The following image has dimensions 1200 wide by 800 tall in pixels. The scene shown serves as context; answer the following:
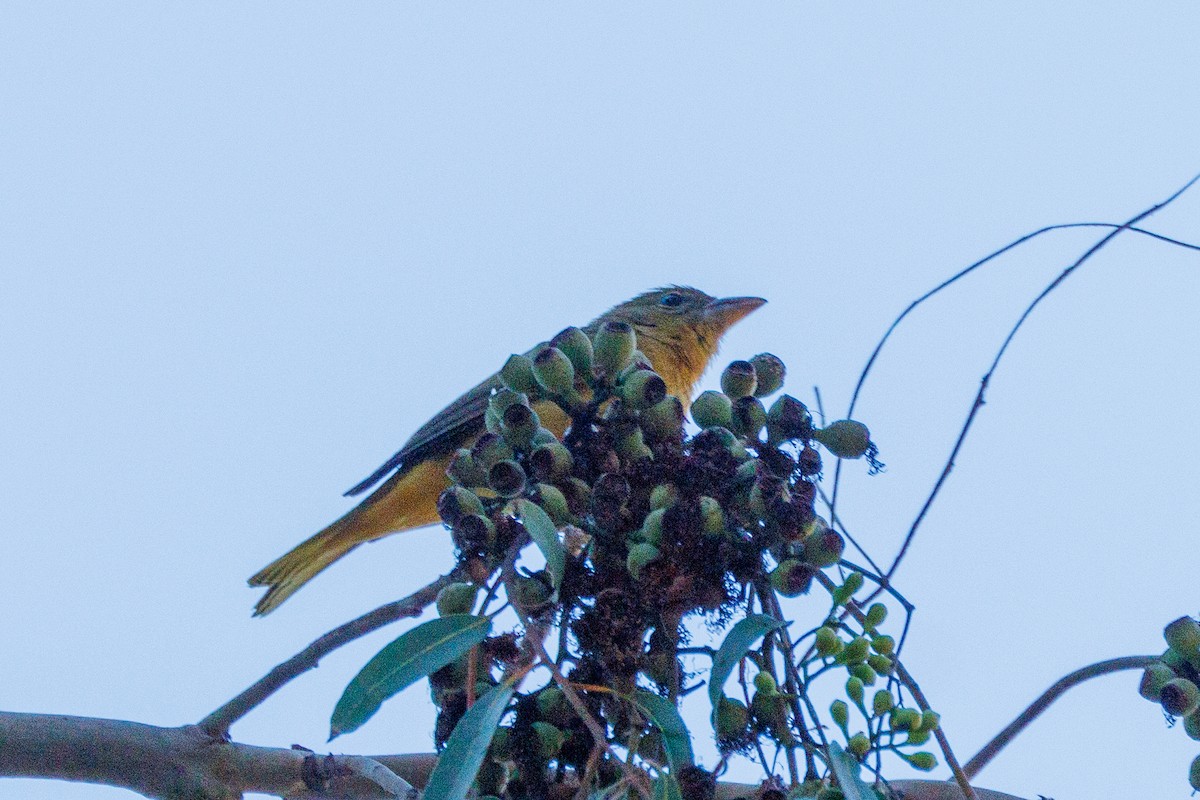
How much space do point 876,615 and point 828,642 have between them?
101mm

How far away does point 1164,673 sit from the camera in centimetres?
211

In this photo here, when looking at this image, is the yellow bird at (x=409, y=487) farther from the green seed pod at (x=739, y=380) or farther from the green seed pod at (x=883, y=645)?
the green seed pod at (x=883, y=645)

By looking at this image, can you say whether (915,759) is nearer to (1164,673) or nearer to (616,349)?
(1164,673)

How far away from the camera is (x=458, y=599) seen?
2.16 meters

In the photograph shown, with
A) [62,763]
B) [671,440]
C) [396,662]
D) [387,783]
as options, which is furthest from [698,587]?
[62,763]

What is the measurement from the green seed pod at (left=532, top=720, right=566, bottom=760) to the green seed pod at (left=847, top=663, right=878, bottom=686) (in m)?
0.46

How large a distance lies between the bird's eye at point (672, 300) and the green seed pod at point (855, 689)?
4.81 meters

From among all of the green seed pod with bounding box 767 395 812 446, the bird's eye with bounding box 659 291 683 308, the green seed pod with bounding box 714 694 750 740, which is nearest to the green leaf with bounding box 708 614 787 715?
the green seed pod with bounding box 714 694 750 740

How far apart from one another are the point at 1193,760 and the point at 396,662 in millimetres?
1294

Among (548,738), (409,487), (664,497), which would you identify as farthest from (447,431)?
(548,738)

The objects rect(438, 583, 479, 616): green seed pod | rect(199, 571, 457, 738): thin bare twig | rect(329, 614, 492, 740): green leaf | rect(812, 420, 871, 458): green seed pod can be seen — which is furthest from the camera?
rect(199, 571, 457, 738): thin bare twig

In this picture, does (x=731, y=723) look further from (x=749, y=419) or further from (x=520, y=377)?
(x=520, y=377)

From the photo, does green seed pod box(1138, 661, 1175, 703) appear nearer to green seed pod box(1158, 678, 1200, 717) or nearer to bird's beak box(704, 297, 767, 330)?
green seed pod box(1158, 678, 1200, 717)

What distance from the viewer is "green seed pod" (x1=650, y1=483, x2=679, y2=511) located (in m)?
2.11
